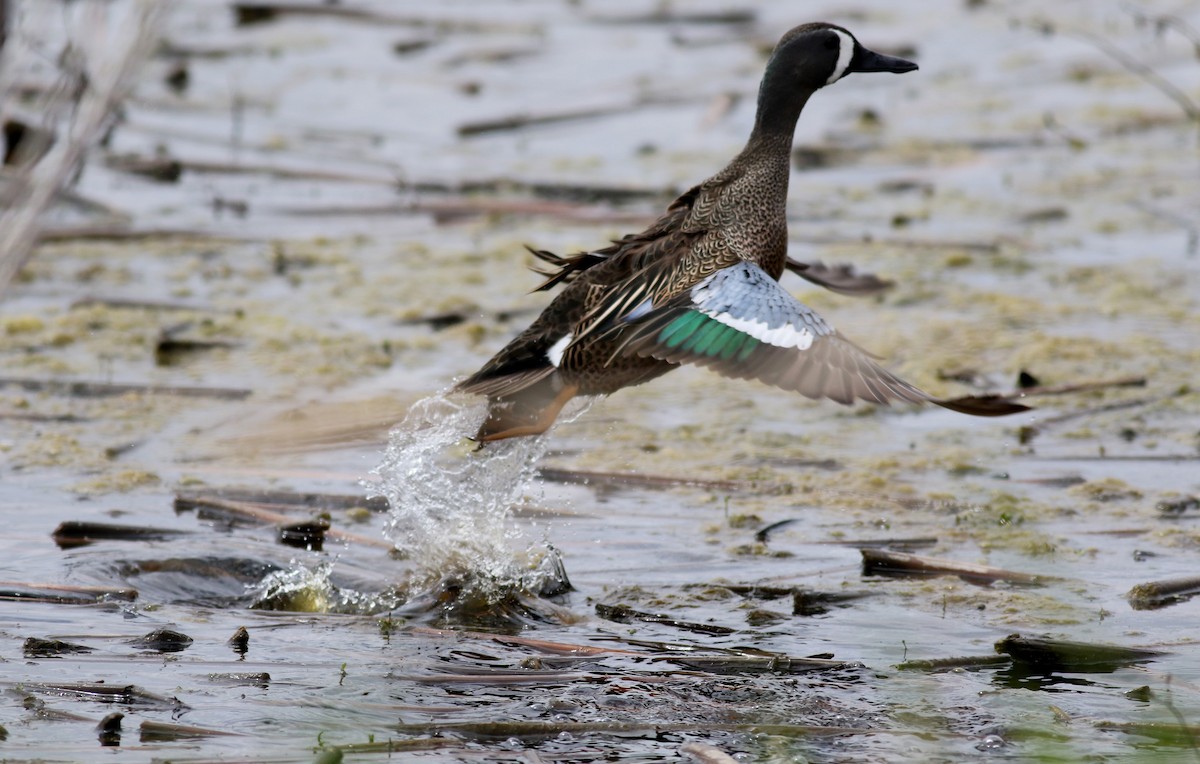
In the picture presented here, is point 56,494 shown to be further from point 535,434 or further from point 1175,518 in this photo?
point 1175,518

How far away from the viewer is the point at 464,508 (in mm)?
4801

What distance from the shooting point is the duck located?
4.17 meters

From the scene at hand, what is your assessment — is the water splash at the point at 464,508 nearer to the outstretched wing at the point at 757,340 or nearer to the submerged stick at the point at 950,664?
the outstretched wing at the point at 757,340

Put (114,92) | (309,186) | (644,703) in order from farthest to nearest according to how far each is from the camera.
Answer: (309,186), (644,703), (114,92)

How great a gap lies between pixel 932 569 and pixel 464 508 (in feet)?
4.18

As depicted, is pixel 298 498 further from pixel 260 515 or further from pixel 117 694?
pixel 117 694

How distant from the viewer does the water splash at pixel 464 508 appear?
449 centimetres

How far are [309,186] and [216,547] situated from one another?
463 cm

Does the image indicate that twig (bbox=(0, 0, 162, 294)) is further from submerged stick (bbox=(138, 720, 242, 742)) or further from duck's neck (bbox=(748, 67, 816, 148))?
duck's neck (bbox=(748, 67, 816, 148))

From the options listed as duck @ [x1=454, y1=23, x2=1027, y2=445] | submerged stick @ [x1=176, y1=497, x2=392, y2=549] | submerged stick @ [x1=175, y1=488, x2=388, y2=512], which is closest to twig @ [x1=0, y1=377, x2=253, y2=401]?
submerged stick @ [x1=175, y1=488, x2=388, y2=512]

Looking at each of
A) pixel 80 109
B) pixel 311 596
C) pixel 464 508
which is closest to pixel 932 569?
pixel 464 508

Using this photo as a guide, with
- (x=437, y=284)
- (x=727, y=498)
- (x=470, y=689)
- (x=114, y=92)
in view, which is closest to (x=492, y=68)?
(x=437, y=284)

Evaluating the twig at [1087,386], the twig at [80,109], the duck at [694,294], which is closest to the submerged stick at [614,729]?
the duck at [694,294]

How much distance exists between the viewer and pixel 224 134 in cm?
973
